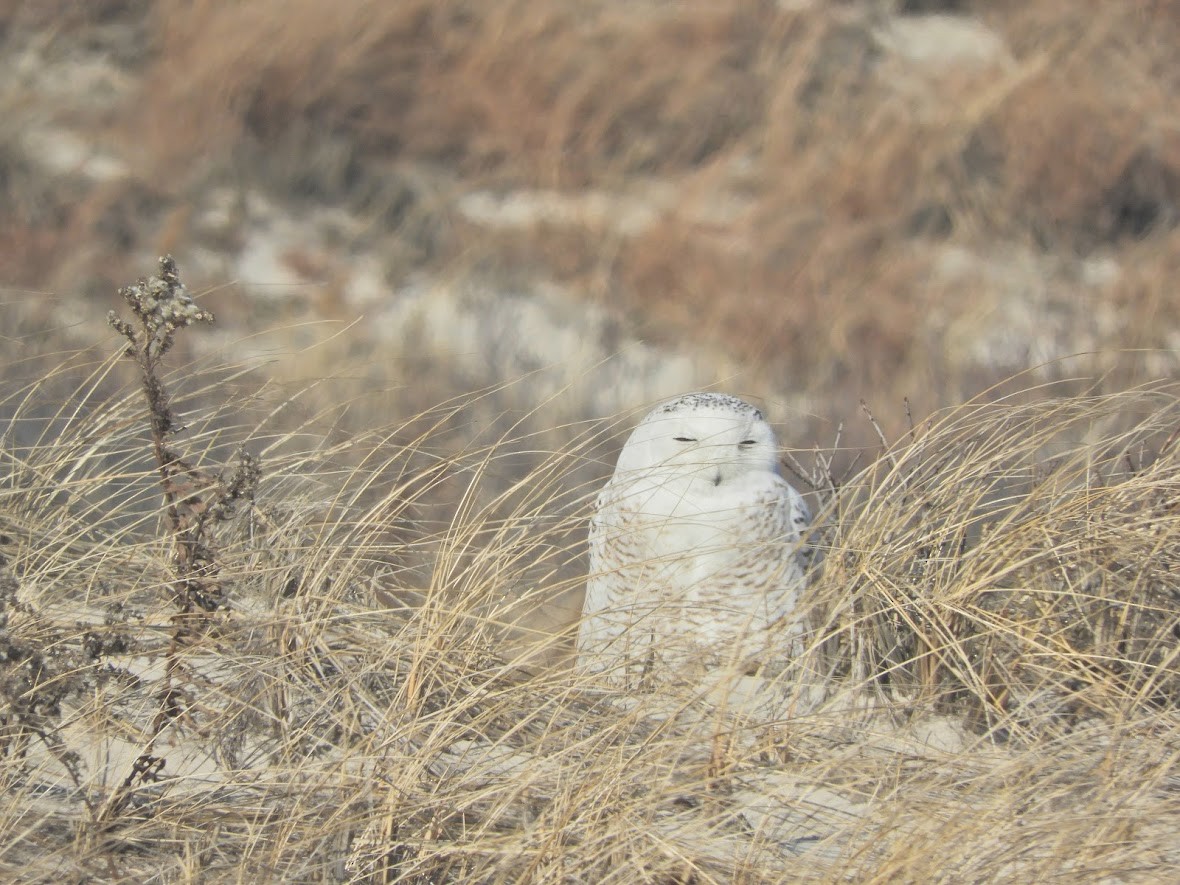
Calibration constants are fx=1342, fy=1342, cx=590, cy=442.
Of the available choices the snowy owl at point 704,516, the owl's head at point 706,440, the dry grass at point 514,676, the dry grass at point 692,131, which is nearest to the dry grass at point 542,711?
the dry grass at point 514,676

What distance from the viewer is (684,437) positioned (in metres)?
2.51

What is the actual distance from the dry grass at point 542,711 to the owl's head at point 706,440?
218 millimetres

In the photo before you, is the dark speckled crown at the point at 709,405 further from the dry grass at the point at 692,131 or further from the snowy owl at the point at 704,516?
the dry grass at the point at 692,131

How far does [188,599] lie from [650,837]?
811 millimetres

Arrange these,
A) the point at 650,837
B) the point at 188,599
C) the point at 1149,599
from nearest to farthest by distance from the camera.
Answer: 1. the point at 650,837
2. the point at 188,599
3. the point at 1149,599

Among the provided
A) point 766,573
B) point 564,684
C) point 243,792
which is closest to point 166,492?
point 243,792

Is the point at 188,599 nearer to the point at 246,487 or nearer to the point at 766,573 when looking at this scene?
the point at 246,487

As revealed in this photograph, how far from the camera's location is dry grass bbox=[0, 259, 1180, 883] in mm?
1624

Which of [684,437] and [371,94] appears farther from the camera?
[371,94]

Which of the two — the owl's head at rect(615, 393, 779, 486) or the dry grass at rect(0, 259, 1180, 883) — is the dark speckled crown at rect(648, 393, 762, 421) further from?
the dry grass at rect(0, 259, 1180, 883)

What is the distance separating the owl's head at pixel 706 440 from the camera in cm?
249

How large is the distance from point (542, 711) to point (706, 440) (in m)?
0.73

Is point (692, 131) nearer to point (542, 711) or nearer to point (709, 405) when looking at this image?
point (709, 405)

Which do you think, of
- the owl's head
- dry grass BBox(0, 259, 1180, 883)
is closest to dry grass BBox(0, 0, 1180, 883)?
dry grass BBox(0, 259, 1180, 883)
